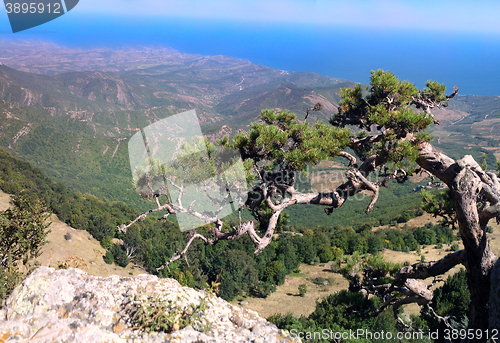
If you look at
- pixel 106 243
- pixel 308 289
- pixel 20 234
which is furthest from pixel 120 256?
pixel 20 234

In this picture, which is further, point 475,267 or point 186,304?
point 475,267

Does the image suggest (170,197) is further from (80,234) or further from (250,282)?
(80,234)

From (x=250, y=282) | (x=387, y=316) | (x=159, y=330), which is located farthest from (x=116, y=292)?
(x=250, y=282)

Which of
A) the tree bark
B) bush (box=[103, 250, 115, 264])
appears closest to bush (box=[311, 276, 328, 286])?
the tree bark

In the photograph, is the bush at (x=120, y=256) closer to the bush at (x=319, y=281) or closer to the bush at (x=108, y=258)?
the bush at (x=108, y=258)

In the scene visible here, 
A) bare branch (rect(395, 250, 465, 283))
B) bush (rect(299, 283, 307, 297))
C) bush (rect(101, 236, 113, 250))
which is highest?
bare branch (rect(395, 250, 465, 283))

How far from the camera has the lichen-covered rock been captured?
3.02m

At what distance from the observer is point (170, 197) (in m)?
6.12

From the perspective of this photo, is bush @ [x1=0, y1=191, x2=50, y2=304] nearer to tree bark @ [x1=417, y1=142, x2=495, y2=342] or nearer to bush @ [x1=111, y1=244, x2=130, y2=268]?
tree bark @ [x1=417, y1=142, x2=495, y2=342]

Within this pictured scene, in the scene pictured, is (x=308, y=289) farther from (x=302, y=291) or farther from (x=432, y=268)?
(x=432, y=268)

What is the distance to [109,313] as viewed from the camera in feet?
11.9

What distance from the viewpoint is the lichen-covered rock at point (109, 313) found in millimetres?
3023

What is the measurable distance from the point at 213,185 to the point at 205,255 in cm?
3429

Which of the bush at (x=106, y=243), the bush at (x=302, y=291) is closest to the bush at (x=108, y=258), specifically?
the bush at (x=106, y=243)
